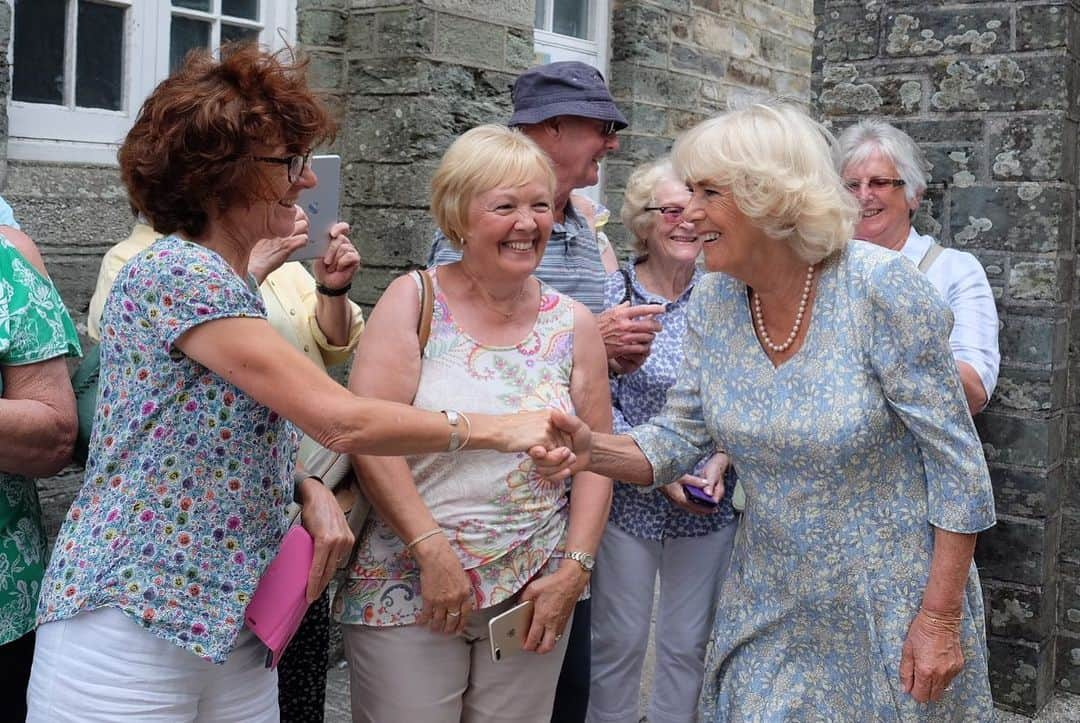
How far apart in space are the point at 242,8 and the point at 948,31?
117 inches

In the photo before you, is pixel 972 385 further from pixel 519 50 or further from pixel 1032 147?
pixel 519 50

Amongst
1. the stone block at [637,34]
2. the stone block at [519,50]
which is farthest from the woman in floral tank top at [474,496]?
the stone block at [637,34]

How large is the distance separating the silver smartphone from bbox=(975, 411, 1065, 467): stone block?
8.56 ft

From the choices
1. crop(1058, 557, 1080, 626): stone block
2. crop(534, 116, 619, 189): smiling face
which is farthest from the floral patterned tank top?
crop(1058, 557, 1080, 626): stone block

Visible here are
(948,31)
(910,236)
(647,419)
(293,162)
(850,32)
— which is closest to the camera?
(293,162)

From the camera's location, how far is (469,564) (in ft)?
9.48

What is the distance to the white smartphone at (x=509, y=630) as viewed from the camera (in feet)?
9.37

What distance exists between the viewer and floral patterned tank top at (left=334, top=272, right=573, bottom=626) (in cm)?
290

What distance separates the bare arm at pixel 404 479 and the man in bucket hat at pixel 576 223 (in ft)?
1.59

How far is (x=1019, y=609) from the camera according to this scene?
4.61m

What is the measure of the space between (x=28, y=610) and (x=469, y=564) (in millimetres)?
935

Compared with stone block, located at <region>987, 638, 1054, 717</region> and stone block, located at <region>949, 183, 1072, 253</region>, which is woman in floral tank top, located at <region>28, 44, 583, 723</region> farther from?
stone block, located at <region>987, 638, 1054, 717</region>

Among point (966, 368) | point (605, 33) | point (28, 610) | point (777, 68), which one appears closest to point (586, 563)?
point (28, 610)

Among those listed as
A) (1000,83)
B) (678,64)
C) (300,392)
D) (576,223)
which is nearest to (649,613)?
(576,223)
